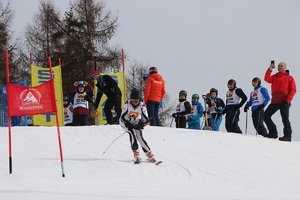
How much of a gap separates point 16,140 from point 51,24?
16539 millimetres

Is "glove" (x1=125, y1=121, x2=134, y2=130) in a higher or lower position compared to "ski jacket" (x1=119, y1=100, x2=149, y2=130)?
lower

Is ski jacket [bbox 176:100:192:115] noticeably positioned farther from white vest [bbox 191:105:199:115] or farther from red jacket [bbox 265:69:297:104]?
red jacket [bbox 265:69:297:104]

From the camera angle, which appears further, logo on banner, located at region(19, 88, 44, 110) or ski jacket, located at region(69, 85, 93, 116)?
ski jacket, located at region(69, 85, 93, 116)

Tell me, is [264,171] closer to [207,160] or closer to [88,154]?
[207,160]

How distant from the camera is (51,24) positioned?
2788 cm

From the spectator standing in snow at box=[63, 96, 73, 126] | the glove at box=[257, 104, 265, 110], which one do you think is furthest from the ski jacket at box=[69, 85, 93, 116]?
the glove at box=[257, 104, 265, 110]

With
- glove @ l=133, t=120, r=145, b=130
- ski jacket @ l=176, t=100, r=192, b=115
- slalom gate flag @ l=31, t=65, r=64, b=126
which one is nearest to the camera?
glove @ l=133, t=120, r=145, b=130

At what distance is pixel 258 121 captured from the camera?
14.1 m

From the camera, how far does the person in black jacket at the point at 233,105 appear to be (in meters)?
14.5

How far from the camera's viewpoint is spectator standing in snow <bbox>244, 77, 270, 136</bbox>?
1409 centimetres

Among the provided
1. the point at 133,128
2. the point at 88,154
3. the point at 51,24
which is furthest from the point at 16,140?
the point at 51,24

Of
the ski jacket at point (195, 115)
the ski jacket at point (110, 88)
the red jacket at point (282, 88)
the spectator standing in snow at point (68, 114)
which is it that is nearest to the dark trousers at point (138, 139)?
the ski jacket at point (110, 88)

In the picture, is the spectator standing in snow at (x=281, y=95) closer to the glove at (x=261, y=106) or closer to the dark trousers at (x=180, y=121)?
the glove at (x=261, y=106)

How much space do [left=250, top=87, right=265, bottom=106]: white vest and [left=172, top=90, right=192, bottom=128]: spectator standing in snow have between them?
2321 millimetres
